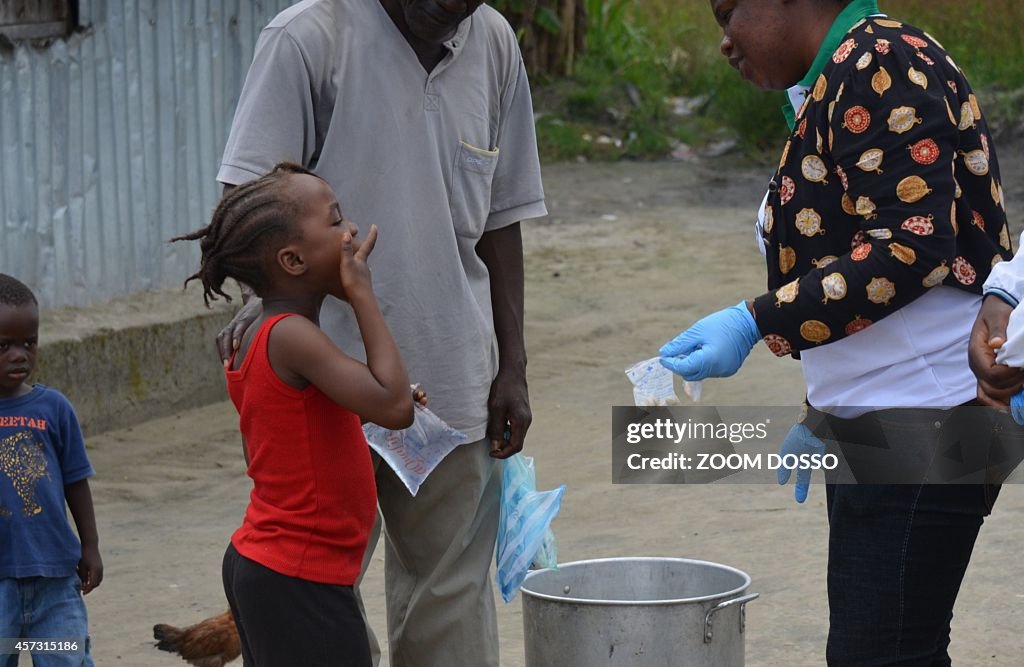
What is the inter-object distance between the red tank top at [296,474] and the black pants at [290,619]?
0.08 feet

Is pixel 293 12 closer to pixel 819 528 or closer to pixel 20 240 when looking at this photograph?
pixel 819 528

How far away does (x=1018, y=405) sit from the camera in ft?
7.62

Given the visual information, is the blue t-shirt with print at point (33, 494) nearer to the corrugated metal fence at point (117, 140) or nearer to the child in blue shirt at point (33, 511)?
the child in blue shirt at point (33, 511)

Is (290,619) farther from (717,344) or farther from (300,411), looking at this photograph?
(717,344)

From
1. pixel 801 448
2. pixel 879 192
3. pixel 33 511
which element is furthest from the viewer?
pixel 33 511

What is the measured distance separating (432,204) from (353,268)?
370mm

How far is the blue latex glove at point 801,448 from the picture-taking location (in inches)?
105

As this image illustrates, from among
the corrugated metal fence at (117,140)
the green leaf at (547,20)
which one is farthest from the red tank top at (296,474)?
the green leaf at (547,20)

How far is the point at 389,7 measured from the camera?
2.76 m

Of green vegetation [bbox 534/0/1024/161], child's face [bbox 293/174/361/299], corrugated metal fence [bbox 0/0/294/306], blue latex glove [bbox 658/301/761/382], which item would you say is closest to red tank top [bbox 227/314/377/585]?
child's face [bbox 293/174/361/299]

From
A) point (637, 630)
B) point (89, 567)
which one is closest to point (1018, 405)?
point (637, 630)

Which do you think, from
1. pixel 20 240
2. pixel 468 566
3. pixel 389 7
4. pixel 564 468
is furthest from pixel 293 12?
pixel 20 240

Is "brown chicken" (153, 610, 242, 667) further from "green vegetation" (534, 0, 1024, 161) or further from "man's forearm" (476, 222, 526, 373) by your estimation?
"green vegetation" (534, 0, 1024, 161)

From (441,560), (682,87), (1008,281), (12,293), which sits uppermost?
(1008,281)
